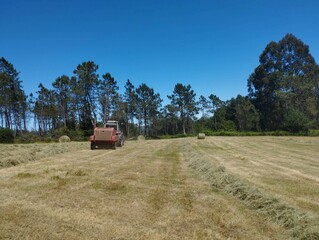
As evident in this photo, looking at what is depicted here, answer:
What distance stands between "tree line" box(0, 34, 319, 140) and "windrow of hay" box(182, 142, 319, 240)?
46.5m

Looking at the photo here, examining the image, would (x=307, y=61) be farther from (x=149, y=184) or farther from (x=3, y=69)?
(x=149, y=184)

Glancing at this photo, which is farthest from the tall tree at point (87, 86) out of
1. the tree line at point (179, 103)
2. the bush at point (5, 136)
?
the bush at point (5, 136)

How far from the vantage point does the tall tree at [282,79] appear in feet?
205

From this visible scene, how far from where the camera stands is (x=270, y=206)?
17.5 feet

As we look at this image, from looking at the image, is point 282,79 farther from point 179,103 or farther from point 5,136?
point 5,136

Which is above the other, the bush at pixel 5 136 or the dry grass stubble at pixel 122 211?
the bush at pixel 5 136

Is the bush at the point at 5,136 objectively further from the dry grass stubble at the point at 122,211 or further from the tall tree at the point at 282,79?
the tall tree at the point at 282,79

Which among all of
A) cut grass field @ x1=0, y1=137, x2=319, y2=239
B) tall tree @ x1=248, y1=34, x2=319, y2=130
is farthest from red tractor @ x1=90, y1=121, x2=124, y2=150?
tall tree @ x1=248, y1=34, x2=319, y2=130

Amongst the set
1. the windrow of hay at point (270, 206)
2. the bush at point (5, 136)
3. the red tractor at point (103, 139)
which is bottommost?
the windrow of hay at point (270, 206)

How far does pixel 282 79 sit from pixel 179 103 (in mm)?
26389

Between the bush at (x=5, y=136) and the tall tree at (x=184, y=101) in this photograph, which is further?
the tall tree at (x=184, y=101)

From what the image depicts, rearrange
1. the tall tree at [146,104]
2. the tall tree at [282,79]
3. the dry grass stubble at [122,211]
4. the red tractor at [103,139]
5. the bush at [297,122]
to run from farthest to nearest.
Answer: the tall tree at [146,104] < the tall tree at [282,79] < the bush at [297,122] < the red tractor at [103,139] < the dry grass stubble at [122,211]

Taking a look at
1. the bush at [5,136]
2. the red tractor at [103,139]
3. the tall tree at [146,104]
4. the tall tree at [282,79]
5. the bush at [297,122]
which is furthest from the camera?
the tall tree at [146,104]

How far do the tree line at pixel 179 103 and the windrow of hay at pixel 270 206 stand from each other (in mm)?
46522
